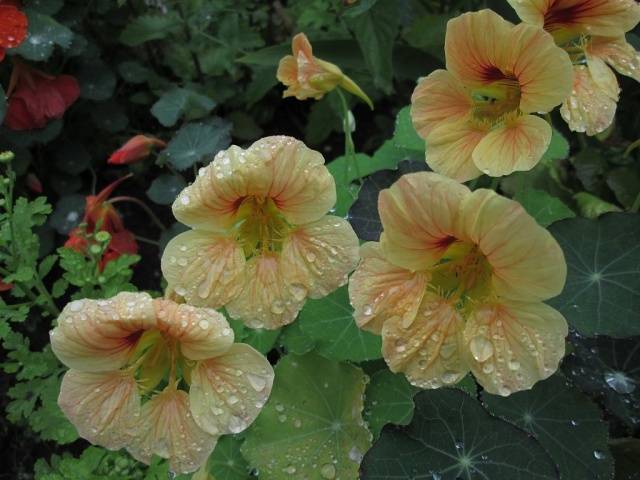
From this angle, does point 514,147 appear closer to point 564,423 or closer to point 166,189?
point 564,423

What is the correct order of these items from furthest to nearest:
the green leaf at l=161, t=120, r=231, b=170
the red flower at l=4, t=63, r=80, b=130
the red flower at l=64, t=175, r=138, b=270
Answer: the red flower at l=4, t=63, r=80, b=130 < the red flower at l=64, t=175, r=138, b=270 < the green leaf at l=161, t=120, r=231, b=170

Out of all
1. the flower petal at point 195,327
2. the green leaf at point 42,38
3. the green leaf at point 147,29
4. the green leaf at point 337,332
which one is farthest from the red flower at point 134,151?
the flower petal at point 195,327

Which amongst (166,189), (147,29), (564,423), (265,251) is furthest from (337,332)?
(147,29)

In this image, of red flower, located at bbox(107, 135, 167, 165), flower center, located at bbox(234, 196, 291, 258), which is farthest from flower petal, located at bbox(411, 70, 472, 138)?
red flower, located at bbox(107, 135, 167, 165)

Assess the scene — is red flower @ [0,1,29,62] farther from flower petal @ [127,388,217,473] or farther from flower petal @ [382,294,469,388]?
flower petal @ [382,294,469,388]

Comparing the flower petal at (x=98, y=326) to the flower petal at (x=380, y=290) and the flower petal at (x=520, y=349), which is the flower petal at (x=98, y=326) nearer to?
the flower petal at (x=380, y=290)

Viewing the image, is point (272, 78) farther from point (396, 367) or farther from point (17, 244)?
point (396, 367)

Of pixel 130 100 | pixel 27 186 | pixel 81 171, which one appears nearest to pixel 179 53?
pixel 130 100
